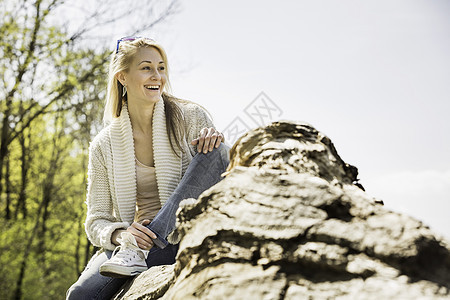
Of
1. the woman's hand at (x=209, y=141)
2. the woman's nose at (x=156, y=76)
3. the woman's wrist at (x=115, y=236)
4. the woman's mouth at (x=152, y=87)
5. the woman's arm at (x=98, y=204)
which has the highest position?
the woman's nose at (x=156, y=76)

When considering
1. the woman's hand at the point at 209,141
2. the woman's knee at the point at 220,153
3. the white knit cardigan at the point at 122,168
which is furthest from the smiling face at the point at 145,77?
the woman's knee at the point at 220,153

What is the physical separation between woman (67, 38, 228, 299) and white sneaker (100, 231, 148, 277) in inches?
6.0

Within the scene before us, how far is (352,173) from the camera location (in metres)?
1.81

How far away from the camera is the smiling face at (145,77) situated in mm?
3416

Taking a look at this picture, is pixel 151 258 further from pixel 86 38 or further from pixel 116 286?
pixel 86 38

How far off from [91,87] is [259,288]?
10.7m

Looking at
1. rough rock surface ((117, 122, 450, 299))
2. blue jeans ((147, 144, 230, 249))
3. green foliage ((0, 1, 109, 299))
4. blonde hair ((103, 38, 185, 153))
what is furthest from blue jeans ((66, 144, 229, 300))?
Answer: green foliage ((0, 1, 109, 299))

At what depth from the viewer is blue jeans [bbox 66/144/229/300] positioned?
2689 mm

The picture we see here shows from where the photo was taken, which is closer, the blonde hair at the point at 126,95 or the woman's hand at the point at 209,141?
the woman's hand at the point at 209,141

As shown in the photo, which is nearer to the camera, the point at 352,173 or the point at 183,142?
the point at 352,173

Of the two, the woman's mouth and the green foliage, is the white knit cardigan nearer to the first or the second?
the woman's mouth

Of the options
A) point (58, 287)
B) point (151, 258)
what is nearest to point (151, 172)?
point (151, 258)

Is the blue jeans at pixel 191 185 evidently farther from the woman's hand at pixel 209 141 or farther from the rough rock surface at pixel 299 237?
the rough rock surface at pixel 299 237

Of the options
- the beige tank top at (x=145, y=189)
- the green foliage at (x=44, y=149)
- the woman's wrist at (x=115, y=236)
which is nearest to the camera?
the woman's wrist at (x=115, y=236)
